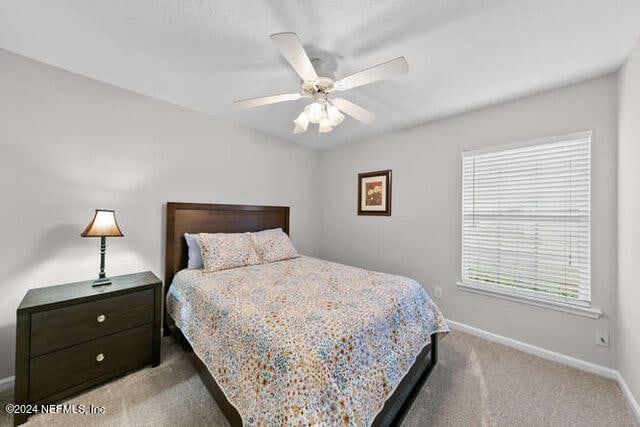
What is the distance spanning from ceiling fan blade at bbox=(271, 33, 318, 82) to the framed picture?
6.62ft

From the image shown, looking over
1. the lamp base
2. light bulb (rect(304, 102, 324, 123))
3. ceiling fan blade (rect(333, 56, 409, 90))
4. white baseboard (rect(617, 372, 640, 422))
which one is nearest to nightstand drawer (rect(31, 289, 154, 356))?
the lamp base

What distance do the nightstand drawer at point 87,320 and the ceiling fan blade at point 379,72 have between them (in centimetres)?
217

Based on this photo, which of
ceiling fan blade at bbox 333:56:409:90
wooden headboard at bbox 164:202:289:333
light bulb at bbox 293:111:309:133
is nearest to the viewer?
ceiling fan blade at bbox 333:56:409:90

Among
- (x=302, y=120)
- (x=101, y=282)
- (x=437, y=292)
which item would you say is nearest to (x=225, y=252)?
(x=101, y=282)

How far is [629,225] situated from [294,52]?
2.47 metres

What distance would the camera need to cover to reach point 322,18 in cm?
140

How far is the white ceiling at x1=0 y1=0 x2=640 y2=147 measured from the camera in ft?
4.41

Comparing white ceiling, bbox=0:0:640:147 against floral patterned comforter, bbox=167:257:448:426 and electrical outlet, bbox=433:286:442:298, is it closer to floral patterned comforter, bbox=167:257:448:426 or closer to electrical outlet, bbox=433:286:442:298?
floral patterned comforter, bbox=167:257:448:426

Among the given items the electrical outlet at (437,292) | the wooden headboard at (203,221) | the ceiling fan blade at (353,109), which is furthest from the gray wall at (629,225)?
the wooden headboard at (203,221)

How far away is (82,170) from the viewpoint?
81.3 inches

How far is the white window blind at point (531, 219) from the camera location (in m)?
2.05

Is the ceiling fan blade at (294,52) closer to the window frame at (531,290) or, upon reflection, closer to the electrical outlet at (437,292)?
the window frame at (531,290)

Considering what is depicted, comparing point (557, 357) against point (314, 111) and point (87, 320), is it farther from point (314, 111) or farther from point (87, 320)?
point (87, 320)

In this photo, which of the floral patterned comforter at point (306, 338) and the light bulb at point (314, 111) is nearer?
the floral patterned comforter at point (306, 338)
